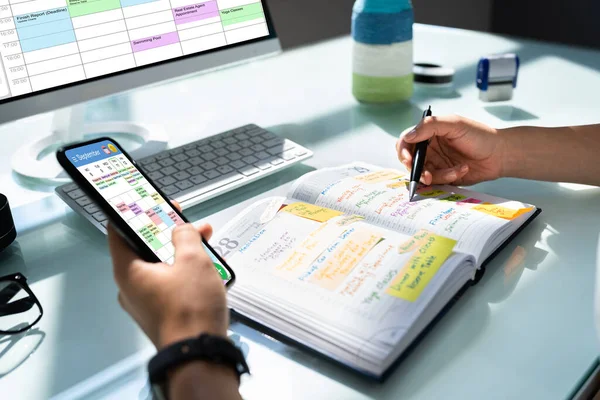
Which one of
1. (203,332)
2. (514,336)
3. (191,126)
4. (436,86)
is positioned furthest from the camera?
(436,86)

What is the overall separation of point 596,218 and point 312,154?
39cm

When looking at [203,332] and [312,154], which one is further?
[312,154]

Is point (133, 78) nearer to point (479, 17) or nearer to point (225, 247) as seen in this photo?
point (225, 247)

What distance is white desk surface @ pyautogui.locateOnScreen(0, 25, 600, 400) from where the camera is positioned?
517 mm

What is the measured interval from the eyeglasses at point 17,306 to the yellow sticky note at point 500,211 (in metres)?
0.49

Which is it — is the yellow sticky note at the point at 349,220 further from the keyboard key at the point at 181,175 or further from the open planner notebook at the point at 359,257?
the keyboard key at the point at 181,175

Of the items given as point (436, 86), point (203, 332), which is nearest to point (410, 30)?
point (436, 86)

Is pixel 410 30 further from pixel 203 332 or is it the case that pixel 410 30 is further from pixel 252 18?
pixel 203 332

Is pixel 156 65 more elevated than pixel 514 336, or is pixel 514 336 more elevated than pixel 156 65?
pixel 156 65

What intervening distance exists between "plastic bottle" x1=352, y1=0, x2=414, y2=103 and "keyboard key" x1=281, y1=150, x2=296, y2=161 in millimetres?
316

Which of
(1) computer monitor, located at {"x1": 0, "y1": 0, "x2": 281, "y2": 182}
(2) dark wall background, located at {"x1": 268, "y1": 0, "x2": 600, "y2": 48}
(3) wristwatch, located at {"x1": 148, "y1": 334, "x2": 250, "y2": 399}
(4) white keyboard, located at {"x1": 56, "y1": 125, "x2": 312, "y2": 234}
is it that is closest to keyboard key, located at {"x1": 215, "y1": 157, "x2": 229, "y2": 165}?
(4) white keyboard, located at {"x1": 56, "y1": 125, "x2": 312, "y2": 234}

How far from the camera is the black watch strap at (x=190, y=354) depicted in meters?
0.43

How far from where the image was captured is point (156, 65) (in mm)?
890

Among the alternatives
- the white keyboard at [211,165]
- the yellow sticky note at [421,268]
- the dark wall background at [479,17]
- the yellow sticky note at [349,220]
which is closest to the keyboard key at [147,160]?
the white keyboard at [211,165]
